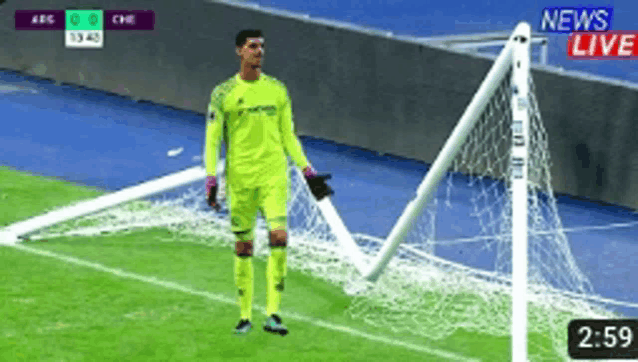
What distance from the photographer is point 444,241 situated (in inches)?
581

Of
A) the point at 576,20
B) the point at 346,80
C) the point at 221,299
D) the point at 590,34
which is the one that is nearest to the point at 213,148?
the point at 221,299

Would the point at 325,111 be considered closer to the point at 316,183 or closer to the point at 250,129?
the point at 316,183

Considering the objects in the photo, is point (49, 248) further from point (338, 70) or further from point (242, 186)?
point (338, 70)

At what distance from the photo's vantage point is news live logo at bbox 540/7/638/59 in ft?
67.5

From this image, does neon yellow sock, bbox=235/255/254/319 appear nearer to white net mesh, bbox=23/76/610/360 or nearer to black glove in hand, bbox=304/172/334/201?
black glove in hand, bbox=304/172/334/201

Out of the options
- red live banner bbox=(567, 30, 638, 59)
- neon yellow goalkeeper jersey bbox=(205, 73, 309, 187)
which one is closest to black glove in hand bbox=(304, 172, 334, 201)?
neon yellow goalkeeper jersey bbox=(205, 73, 309, 187)

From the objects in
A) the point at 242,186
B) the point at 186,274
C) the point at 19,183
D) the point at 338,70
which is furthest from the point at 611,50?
the point at 242,186

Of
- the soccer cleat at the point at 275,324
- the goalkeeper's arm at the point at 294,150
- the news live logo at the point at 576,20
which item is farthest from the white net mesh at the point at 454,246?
the news live logo at the point at 576,20

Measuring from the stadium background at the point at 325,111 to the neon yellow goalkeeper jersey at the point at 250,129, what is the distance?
3625 millimetres

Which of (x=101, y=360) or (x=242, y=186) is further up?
(x=242, y=186)

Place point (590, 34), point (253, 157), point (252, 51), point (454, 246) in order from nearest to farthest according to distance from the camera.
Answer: point (252, 51) < point (253, 157) < point (454, 246) < point (590, 34)

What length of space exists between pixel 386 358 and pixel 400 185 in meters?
6.62

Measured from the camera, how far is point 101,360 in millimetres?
10477

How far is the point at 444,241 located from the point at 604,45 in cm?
807
